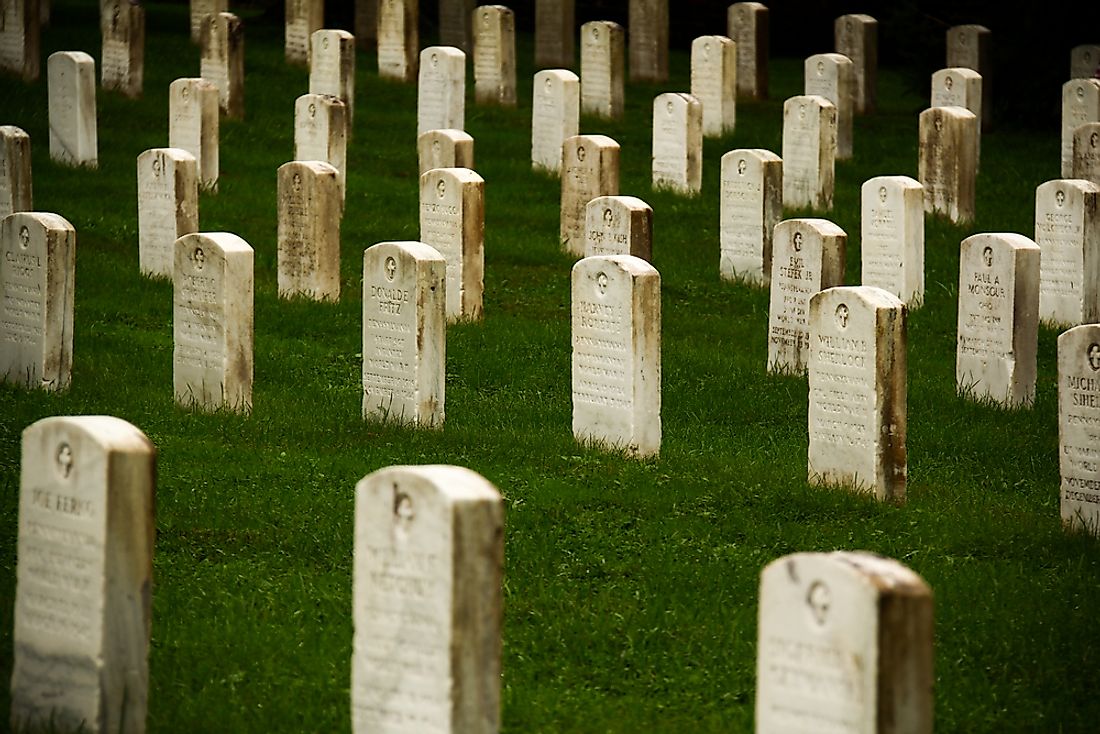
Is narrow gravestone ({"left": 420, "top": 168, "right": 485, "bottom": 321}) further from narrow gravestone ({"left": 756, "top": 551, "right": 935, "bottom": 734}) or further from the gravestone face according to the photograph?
narrow gravestone ({"left": 756, "top": 551, "right": 935, "bottom": 734})

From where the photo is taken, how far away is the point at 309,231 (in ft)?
45.7

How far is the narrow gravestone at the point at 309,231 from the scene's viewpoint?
546 inches

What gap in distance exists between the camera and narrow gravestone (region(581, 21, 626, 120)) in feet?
69.5

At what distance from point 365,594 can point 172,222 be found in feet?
27.7

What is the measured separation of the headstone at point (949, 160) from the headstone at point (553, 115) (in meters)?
3.39

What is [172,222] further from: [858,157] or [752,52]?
[752,52]

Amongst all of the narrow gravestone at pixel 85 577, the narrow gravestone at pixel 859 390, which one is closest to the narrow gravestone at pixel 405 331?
the narrow gravestone at pixel 859 390

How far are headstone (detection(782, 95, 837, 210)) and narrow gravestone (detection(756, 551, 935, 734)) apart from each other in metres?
12.5

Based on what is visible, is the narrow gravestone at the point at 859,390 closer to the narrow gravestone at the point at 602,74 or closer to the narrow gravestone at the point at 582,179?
the narrow gravestone at the point at 582,179

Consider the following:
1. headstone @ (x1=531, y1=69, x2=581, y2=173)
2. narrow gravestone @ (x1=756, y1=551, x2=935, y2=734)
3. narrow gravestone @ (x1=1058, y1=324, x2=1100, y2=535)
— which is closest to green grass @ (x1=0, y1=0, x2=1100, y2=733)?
narrow gravestone @ (x1=1058, y1=324, x2=1100, y2=535)

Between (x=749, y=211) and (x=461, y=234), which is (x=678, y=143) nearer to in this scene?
(x=749, y=211)

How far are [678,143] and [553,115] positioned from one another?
1520mm

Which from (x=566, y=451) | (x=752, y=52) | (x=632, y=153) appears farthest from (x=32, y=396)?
(x=752, y=52)

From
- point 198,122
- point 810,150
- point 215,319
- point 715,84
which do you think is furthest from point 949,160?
point 215,319
